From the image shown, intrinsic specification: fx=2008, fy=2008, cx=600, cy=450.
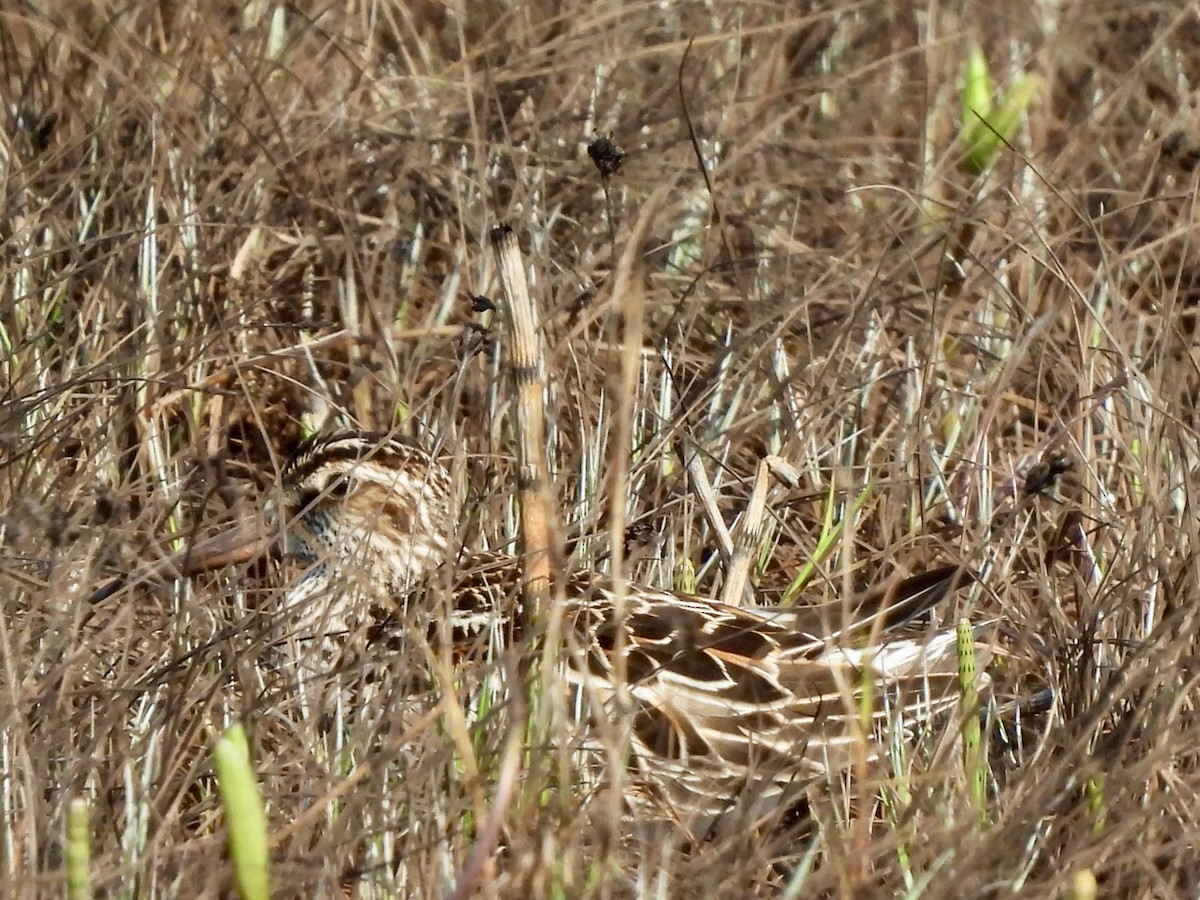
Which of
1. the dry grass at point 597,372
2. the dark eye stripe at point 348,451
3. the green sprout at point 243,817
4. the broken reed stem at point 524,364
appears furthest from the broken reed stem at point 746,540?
the green sprout at point 243,817

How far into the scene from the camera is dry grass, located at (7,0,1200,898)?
3270 mm

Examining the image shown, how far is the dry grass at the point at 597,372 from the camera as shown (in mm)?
3270

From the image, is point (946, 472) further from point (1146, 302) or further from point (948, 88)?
point (948, 88)

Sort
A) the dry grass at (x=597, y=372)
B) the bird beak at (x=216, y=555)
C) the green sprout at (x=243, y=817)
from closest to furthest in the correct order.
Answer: the green sprout at (x=243, y=817) < the dry grass at (x=597, y=372) < the bird beak at (x=216, y=555)

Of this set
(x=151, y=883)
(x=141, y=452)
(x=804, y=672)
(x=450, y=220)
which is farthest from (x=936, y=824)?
(x=450, y=220)

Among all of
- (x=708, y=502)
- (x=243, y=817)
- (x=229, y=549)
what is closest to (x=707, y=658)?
(x=708, y=502)

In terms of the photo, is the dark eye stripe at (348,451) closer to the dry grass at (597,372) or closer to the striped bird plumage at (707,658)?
the dry grass at (597,372)

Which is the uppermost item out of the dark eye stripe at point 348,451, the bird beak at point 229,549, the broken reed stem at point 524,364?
the broken reed stem at point 524,364

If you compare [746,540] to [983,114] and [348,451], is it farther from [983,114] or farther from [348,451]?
[983,114]

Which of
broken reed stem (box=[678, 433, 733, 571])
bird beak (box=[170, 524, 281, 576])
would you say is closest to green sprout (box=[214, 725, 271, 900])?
bird beak (box=[170, 524, 281, 576])

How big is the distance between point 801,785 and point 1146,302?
2815 mm

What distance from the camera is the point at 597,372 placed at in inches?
195

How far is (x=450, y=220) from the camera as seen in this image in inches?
216

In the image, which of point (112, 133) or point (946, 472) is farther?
point (112, 133)
